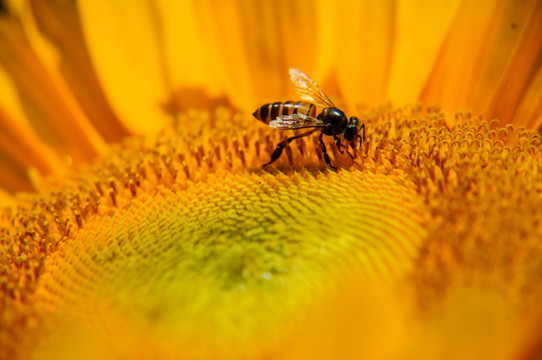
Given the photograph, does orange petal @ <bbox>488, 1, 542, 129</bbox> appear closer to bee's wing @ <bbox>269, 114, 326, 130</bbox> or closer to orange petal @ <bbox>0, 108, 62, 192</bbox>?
bee's wing @ <bbox>269, 114, 326, 130</bbox>

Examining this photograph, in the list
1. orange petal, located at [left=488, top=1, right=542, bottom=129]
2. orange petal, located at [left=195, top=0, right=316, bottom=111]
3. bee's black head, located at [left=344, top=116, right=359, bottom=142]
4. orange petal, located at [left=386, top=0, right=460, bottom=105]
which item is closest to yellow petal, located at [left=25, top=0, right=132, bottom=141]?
orange petal, located at [left=195, top=0, right=316, bottom=111]

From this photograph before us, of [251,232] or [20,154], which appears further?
[20,154]

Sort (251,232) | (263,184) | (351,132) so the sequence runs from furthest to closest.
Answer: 1. (351,132)
2. (263,184)
3. (251,232)

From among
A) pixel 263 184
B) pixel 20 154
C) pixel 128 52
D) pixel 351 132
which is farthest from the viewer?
pixel 128 52

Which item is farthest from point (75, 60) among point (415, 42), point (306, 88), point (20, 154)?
point (415, 42)

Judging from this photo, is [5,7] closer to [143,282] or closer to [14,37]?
[14,37]

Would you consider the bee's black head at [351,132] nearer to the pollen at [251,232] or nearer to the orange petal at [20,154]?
the pollen at [251,232]

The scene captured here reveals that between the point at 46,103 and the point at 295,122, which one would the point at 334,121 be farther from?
the point at 46,103

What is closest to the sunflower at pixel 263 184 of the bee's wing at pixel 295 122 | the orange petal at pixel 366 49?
the orange petal at pixel 366 49
